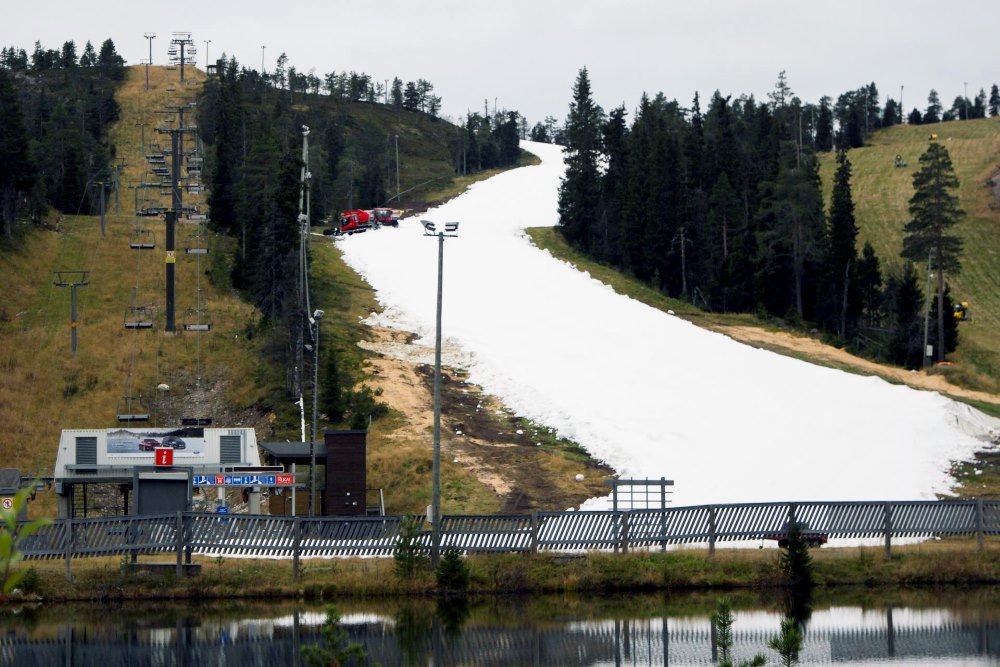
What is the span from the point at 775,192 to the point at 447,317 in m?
28.1

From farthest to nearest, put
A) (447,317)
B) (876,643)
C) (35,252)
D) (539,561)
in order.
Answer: (35,252), (447,317), (539,561), (876,643)

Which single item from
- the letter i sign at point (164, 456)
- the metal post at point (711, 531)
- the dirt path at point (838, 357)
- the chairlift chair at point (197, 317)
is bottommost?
the metal post at point (711, 531)

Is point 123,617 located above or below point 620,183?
below

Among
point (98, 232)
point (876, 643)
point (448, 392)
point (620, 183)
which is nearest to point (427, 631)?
point (876, 643)

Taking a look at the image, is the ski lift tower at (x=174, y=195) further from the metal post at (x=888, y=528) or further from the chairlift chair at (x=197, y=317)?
the metal post at (x=888, y=528)

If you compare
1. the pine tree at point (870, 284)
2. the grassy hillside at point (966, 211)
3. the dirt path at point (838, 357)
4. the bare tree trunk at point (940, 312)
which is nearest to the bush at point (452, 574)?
the dirt path at point (838, 357)

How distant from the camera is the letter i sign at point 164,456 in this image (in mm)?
42594

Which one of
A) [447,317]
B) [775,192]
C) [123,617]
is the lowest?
[123,617]

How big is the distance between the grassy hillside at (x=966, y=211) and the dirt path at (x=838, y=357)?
7.95 feet

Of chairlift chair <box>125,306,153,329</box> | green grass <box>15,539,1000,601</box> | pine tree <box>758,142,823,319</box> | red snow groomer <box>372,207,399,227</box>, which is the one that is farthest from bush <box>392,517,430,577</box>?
red snow groomer <box>372,207,399,227</box>

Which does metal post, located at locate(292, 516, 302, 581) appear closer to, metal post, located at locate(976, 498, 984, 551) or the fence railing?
the fence railing

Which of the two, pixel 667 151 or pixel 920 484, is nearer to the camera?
pixel 920 484

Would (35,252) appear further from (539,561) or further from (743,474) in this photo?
(539,561)

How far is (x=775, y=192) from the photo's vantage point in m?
91.4
